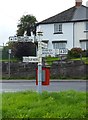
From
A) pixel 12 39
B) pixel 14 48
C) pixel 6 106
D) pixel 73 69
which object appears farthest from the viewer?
pixel 14 48

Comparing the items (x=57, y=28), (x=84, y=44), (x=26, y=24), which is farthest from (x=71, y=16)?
(x=26, y=24)

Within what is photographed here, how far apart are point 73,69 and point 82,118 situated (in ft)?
81.2

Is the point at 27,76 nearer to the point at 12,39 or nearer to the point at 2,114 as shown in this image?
the point at 12,39

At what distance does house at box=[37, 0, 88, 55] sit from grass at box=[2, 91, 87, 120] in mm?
39109

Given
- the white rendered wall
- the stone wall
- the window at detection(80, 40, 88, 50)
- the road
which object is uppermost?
the white rendered wall

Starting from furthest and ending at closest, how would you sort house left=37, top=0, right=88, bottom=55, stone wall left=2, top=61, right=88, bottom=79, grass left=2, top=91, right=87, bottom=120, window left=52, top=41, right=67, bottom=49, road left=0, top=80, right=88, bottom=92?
window left=52, top=41, right=67, bottom=49 < house left=37, top=0, right=88, bottom=55 < stone wall left=2, top=61, right=88, bottom=79 < road left=0, top=80, right=88, bottom=92 < grass left=2, top=91, right=87, bottom=120

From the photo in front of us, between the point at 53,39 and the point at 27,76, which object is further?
the point at 53,39

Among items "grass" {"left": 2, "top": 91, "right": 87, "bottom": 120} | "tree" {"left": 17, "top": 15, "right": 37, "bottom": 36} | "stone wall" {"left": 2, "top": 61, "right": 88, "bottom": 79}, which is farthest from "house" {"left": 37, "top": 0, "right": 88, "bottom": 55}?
"grass" {"left": 2, "top": 91, "right": 87, "bottom": 120}

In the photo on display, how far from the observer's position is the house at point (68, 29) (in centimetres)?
5072

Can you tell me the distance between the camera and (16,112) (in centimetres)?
877

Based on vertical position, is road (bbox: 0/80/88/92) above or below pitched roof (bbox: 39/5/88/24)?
below

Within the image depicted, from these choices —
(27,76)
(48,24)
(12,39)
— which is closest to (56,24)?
(48,24)

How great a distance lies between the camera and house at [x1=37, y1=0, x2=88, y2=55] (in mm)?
Answer: 50719

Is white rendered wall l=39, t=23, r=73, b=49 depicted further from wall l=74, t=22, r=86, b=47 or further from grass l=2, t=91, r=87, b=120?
grass l=2, t=91, r=87, b=120
